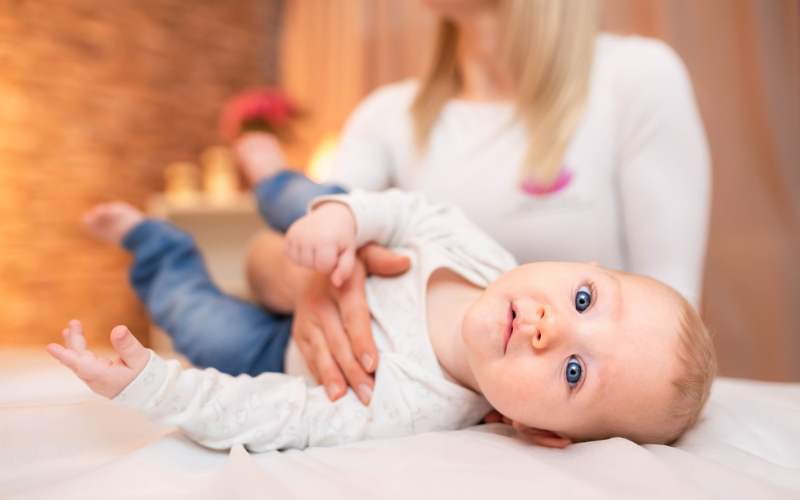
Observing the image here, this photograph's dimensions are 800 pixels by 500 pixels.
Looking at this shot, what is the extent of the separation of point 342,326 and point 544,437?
0.38 m

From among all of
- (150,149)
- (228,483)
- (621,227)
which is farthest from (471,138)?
(150,149)

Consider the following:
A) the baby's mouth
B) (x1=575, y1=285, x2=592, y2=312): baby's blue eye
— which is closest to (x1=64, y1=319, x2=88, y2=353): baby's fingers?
the baby's mouth

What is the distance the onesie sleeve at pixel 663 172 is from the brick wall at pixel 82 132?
97.5 inches

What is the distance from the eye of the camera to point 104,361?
0.65m

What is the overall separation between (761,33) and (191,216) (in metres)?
2.62

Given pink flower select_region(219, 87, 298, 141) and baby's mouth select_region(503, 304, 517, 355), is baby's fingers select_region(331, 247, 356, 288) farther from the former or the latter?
pink flower select_region(219, 87, 298, 141)

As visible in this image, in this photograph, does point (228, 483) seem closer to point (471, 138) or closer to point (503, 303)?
point (503, 303)

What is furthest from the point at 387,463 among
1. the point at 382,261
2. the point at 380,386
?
the point at 382,261

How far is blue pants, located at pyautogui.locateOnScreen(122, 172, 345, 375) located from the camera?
1.09 m

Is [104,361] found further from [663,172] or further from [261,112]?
[261,112]

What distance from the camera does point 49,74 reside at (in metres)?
2.52

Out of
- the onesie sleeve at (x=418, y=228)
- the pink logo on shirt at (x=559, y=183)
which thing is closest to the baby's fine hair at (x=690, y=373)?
the onesie sleeve at (x=418, y=228)

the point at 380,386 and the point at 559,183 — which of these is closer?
the point at 380,386

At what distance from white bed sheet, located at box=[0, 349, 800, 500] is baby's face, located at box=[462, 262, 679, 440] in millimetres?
60
